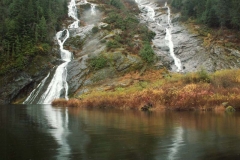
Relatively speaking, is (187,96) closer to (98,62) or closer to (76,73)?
(98,62)

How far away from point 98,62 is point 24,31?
19.5m

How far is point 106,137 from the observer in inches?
480

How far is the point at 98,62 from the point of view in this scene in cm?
5534

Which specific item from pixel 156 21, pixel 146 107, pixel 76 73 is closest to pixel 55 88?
pixel 76 73

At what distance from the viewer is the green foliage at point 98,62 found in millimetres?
54844

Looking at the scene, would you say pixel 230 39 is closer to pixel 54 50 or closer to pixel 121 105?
pixel 54 50

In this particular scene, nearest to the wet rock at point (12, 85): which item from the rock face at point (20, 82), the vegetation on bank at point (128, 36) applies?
the rock face at point (20, 82)

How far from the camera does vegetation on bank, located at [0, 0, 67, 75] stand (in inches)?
2293

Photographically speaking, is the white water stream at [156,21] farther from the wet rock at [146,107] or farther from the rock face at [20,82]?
the wet rock at [146,107]

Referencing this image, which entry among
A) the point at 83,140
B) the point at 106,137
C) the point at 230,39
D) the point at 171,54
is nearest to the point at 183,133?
the point at 106,137

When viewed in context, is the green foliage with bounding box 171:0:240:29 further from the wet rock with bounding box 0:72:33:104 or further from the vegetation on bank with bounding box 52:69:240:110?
the wet rock with bounding box 0:72:33:104

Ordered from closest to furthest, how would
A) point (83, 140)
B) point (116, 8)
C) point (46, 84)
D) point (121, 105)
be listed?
point (83, 140) → point (121, 105) → point (46, 84) → point (116, 8)

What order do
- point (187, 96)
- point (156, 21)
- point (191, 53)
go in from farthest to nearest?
point (156, 21) < point (191, 53) < point (187, 96)

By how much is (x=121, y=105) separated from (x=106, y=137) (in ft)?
65.0
